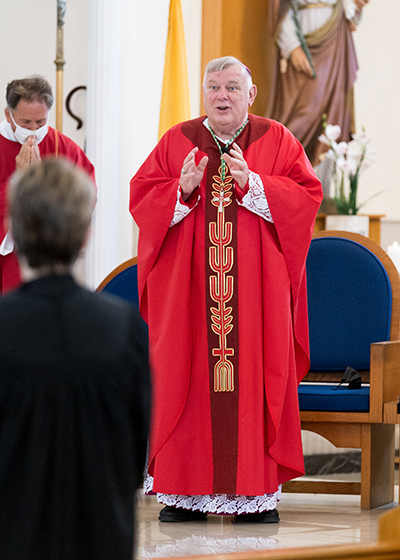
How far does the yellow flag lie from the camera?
6066 millimetres

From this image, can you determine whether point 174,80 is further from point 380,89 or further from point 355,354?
point 355,354

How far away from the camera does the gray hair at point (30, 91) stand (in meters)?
3.92

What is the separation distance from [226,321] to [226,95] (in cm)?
95

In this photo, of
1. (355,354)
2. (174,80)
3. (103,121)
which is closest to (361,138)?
(174,80)

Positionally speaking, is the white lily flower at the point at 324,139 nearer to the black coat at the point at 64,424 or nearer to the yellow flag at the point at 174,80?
the yellow flag at the point at 174,80

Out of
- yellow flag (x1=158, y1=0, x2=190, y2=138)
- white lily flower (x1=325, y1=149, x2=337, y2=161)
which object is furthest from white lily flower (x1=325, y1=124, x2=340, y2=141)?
yellow flag (x1=158, y1=0, x2=190, y2=138)

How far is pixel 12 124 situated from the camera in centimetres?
412

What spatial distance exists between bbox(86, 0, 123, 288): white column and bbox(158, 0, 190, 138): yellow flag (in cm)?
36

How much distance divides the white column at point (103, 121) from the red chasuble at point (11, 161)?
5.23 feet

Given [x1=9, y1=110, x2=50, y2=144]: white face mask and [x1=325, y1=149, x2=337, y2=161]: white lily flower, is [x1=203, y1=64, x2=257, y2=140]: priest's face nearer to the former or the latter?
[x1=9, y1=110, x2=50, y2=144]: white face mask

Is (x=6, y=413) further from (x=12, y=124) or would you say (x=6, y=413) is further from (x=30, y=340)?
(x=12, y=124)

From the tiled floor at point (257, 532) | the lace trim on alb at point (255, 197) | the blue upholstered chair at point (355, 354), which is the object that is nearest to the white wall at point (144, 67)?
the blue upholstered chair at point (355, 354)

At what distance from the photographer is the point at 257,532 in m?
3.43

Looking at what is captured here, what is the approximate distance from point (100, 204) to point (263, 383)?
8.51 ft
